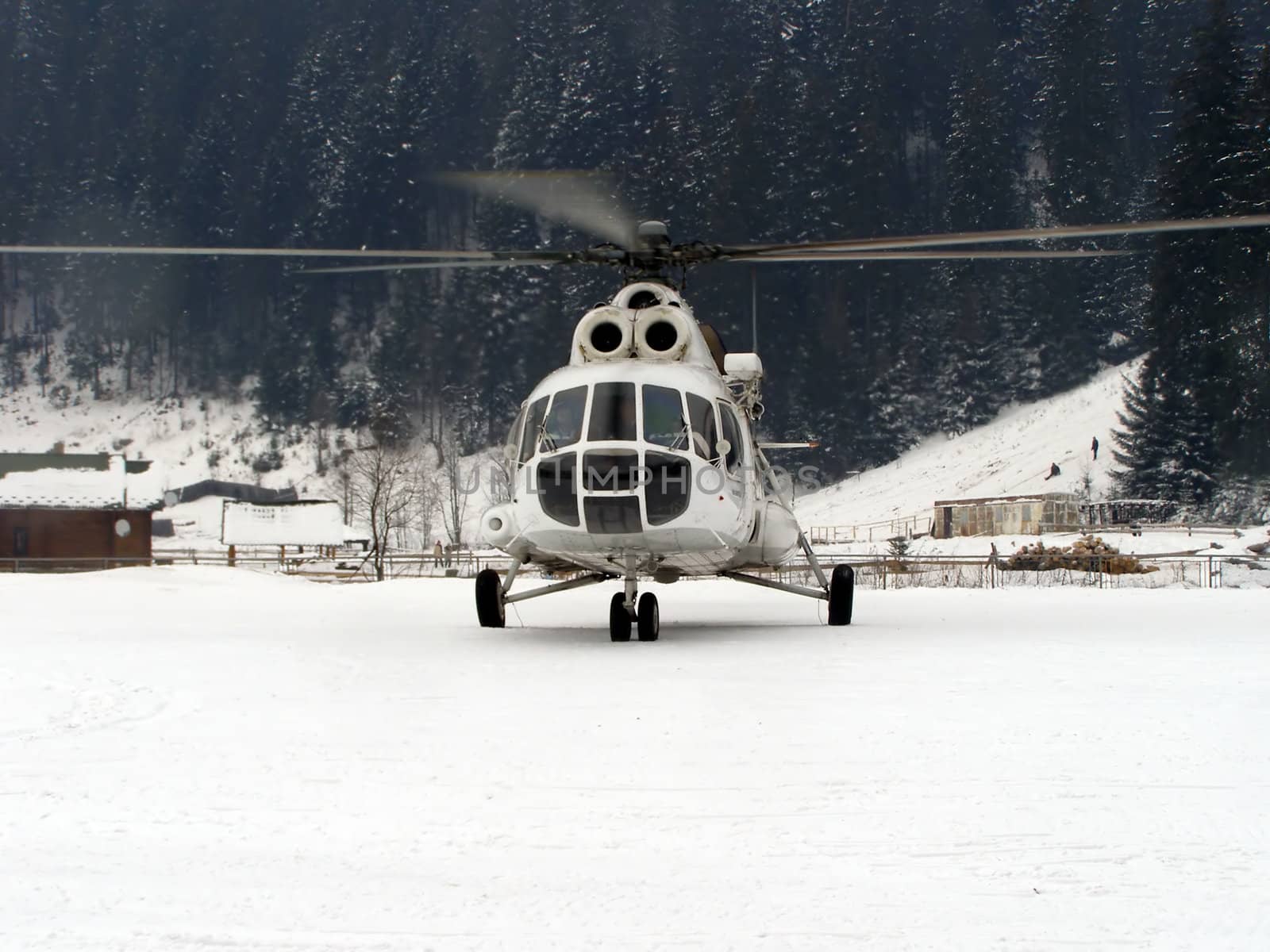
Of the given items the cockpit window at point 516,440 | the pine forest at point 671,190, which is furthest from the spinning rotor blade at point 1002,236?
the pine forest at point 671,190

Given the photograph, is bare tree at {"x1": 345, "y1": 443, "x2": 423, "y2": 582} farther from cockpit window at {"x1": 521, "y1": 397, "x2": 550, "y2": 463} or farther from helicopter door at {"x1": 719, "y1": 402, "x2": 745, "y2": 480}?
cockpit window at {"x1": 521, "y1": 397, "x2": 550, "y2": 463}

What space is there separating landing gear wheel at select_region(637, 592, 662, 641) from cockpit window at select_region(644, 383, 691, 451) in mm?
1559

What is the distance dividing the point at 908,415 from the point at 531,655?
5967 cm

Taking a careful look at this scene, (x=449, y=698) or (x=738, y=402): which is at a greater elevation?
(x=738, y=402)

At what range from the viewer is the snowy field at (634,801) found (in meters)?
4.03

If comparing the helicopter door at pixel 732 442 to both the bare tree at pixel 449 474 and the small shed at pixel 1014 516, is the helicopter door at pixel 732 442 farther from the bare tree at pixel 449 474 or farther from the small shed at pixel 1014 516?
the bare tree at pixel 449 474

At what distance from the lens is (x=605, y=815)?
5262mm

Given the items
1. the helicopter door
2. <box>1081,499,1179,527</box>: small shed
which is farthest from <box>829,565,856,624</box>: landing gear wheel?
<box>1081,499,1179,527</box>: small shed

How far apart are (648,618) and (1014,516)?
38.5 metres

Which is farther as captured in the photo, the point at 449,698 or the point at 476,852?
the point at 449,698

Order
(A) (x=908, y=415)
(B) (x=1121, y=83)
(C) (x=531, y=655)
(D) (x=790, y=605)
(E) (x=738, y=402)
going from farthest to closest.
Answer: (B) (x=1121, y=83)
(A) (x=908, y=415)
(D) (x=790, y=605)
(E) (x=738, y=402)
(C) (x=531, y=655)

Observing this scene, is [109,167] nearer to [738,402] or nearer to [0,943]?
[738,402]

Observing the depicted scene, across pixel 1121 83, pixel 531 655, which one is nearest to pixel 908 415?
pixel 1121 83

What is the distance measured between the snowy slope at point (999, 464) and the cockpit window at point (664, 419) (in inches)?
1744
